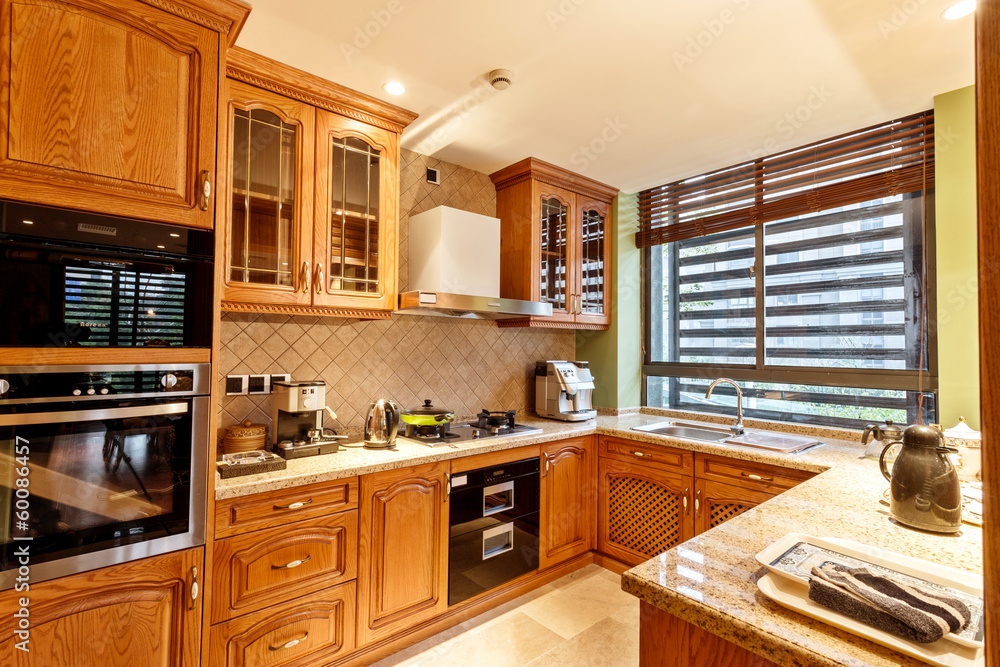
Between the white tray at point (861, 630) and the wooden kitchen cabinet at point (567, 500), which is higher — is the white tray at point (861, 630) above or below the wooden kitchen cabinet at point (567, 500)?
above

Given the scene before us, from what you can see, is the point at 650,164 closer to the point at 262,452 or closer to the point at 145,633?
the point at 262,452

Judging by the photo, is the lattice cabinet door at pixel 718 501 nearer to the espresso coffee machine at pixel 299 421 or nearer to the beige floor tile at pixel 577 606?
the beige floor tile at pixel 577 606

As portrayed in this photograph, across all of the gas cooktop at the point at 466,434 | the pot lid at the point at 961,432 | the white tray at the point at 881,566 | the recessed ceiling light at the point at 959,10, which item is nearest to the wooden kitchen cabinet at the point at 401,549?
the gas cooktop at the point at 466,434

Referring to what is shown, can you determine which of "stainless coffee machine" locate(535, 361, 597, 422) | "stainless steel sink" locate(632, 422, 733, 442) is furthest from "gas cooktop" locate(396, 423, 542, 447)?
"stainless steel sink" locate(632, 422, 733, 442)

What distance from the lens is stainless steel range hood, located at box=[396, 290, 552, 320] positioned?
236 cm

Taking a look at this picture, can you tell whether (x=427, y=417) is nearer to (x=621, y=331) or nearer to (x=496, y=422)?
(x=496, y=422)

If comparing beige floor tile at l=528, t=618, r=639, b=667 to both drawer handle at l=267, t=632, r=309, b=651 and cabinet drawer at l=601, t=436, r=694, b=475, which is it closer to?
cabinet drawer at l=601, t=436, r=694, b=475

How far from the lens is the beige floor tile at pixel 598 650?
207 cm

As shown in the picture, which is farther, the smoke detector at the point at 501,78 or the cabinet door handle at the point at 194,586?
the smoke detector at the point at 501,78

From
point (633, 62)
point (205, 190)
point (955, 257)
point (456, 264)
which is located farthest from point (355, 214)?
point (955, 257)

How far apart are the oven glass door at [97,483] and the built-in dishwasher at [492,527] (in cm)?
112

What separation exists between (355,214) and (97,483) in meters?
1.43

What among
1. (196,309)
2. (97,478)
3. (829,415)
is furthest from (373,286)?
(829,415)

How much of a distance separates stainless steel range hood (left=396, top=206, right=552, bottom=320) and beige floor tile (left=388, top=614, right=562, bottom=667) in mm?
1568
